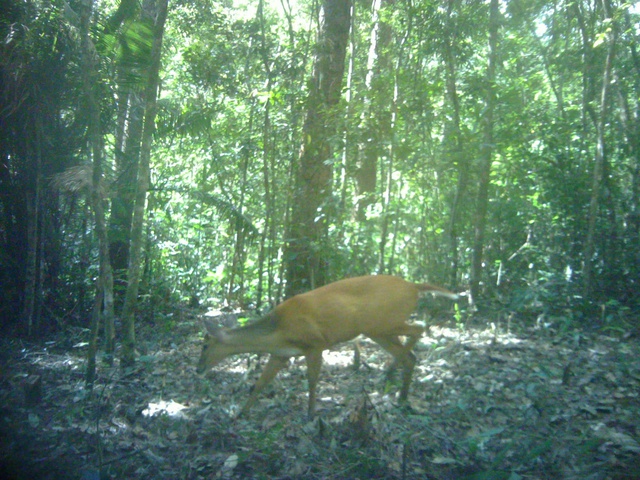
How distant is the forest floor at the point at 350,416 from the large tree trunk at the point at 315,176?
1.66 metres

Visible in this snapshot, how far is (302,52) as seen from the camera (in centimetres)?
1110

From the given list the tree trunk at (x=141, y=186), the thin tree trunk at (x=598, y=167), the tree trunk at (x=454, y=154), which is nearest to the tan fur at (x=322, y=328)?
the tree trunk at (x=141, y=186)

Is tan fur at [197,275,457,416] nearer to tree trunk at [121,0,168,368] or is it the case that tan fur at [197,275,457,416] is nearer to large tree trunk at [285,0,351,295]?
tree trunk at [121,0,168,368]

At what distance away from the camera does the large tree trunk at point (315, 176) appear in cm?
1055

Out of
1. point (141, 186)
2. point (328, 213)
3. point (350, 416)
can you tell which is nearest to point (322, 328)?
point (350, 416)

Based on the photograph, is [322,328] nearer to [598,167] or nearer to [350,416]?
[350,416]

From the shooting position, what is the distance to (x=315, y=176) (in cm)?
1098

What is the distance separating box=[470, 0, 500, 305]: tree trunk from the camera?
404 inches

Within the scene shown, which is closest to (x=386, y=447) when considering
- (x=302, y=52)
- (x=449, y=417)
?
(x=449, y=417)

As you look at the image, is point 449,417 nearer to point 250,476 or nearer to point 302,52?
point 250,476

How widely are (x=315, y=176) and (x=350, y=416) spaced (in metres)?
5.67

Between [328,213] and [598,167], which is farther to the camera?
[328,213]

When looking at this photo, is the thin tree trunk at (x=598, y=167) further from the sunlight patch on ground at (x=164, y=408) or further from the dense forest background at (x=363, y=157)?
the sunlight patch on ground at (x=164, y=408)

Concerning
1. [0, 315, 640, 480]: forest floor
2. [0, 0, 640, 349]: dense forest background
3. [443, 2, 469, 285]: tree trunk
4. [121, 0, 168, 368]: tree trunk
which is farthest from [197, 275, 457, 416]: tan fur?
[443, 2, 469, 285]: tree trunk
